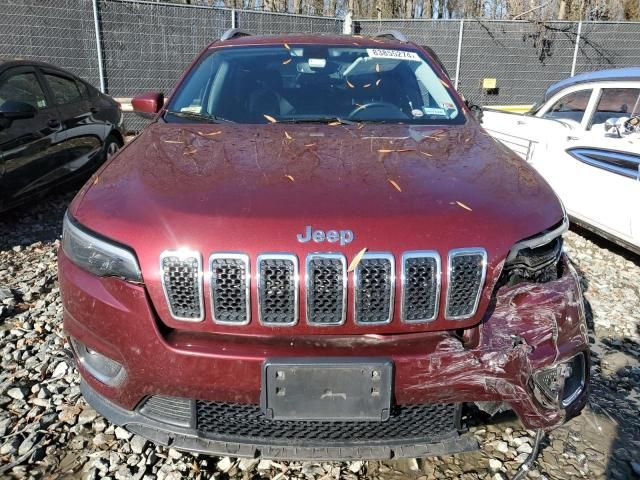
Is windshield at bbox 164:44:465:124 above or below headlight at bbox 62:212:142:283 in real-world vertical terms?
above

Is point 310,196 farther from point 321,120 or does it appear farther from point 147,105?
point 147,105

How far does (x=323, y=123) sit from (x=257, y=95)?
0.54 metres

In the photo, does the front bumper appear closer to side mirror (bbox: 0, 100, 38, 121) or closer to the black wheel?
side mirror (bbox: 0, 100, 38, 121)

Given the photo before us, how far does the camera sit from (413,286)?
5.95 feet

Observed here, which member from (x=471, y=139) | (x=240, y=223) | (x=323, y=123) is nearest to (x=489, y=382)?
(x=240, y=223)

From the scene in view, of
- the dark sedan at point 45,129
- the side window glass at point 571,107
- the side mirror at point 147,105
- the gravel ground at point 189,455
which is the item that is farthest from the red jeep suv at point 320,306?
the side window glass at point 571,107

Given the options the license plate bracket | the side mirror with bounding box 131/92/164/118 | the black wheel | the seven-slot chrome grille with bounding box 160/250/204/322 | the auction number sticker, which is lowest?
the black wheel

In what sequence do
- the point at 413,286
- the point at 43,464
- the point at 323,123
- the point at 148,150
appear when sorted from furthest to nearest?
1. the point at 323,123
2. the point at 148,150
3. the point at 43,464
4. the point at 413,286

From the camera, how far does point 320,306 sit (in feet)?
5.92

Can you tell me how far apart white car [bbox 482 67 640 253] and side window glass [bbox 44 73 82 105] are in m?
5.03

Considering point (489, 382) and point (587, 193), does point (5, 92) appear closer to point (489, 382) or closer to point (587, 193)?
point (489, 382)

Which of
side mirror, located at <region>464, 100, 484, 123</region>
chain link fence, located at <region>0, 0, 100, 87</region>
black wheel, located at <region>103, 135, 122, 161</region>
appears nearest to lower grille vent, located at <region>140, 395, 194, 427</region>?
side mirror, located at <region>464, 100, 484, 123</region>

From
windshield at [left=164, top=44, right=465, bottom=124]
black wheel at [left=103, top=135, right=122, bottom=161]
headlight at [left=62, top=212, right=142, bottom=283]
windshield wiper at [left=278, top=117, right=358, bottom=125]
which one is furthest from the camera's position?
black wheel at [left=103, top=135, right=122, bottom=161]

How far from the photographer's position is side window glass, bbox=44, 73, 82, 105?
568cm
